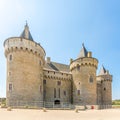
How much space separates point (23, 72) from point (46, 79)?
905cm

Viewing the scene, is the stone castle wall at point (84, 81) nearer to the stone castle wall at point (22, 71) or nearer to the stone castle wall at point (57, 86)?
the stone castle wall at point (57, 86)

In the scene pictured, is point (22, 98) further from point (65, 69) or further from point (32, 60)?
point (65, 69)

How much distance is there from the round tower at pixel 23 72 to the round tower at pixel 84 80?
1025 cm

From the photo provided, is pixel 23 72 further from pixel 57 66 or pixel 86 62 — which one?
pixel 86 62

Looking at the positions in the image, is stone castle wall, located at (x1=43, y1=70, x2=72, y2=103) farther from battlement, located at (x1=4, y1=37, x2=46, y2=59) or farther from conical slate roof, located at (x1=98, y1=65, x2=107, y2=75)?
conical slate roof, located at (x1=98, y1=65, x2=107, y2=75)

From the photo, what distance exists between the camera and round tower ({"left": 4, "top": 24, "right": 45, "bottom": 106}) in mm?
30359

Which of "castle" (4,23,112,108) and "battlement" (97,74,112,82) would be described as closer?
"castle" (4,23,112,108)

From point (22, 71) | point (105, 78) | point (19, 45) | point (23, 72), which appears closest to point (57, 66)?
point (105, 78)

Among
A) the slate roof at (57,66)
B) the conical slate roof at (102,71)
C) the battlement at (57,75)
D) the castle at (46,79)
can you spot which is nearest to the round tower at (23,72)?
the castle at (46,79)

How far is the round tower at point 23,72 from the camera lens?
30359 millimetres

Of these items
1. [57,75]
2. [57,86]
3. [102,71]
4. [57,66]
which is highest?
[57,66]

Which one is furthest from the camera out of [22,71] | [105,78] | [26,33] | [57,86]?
[105,78]

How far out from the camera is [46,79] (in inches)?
1555

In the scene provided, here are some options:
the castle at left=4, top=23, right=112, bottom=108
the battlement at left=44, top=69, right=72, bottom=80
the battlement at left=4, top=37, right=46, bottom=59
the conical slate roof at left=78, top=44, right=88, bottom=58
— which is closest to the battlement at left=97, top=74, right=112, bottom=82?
→ the castle at left=4, top=23, right=112, bottom=108
